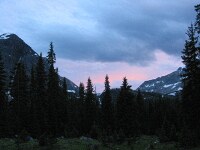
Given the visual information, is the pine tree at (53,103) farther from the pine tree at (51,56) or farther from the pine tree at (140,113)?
the pine tree at (140,113)

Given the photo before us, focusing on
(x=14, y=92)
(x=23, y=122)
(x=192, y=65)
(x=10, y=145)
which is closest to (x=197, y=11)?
(x=192, y=65)

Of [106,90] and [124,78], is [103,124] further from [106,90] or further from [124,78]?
[124,78]

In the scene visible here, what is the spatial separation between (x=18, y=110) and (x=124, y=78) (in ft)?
65.1

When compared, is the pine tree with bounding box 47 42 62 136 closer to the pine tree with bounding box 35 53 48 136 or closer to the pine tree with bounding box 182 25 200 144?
the pine tree with bounding box 35 53 48 136

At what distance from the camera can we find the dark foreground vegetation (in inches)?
1540

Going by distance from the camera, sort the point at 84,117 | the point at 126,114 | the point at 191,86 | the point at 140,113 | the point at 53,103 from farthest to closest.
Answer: the point at 140,113 < the point at 84,117 < the point at 53,103 < the point at 126,114 < the point at 191,86

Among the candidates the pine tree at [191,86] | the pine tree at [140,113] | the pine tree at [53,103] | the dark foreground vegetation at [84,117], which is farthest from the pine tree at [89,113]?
the pine tree at [191,86]

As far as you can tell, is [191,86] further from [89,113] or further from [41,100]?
[89,113]

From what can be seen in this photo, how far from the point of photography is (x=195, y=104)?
43.5 metres

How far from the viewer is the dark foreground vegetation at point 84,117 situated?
3912 cm

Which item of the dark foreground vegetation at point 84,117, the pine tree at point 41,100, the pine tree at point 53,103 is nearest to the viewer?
the dark foreground vegetation at point 84,117

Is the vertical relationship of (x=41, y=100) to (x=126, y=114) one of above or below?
above

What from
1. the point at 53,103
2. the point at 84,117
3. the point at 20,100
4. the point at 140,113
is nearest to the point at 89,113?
the point at 84,117

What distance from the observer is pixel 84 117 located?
7712 cm
